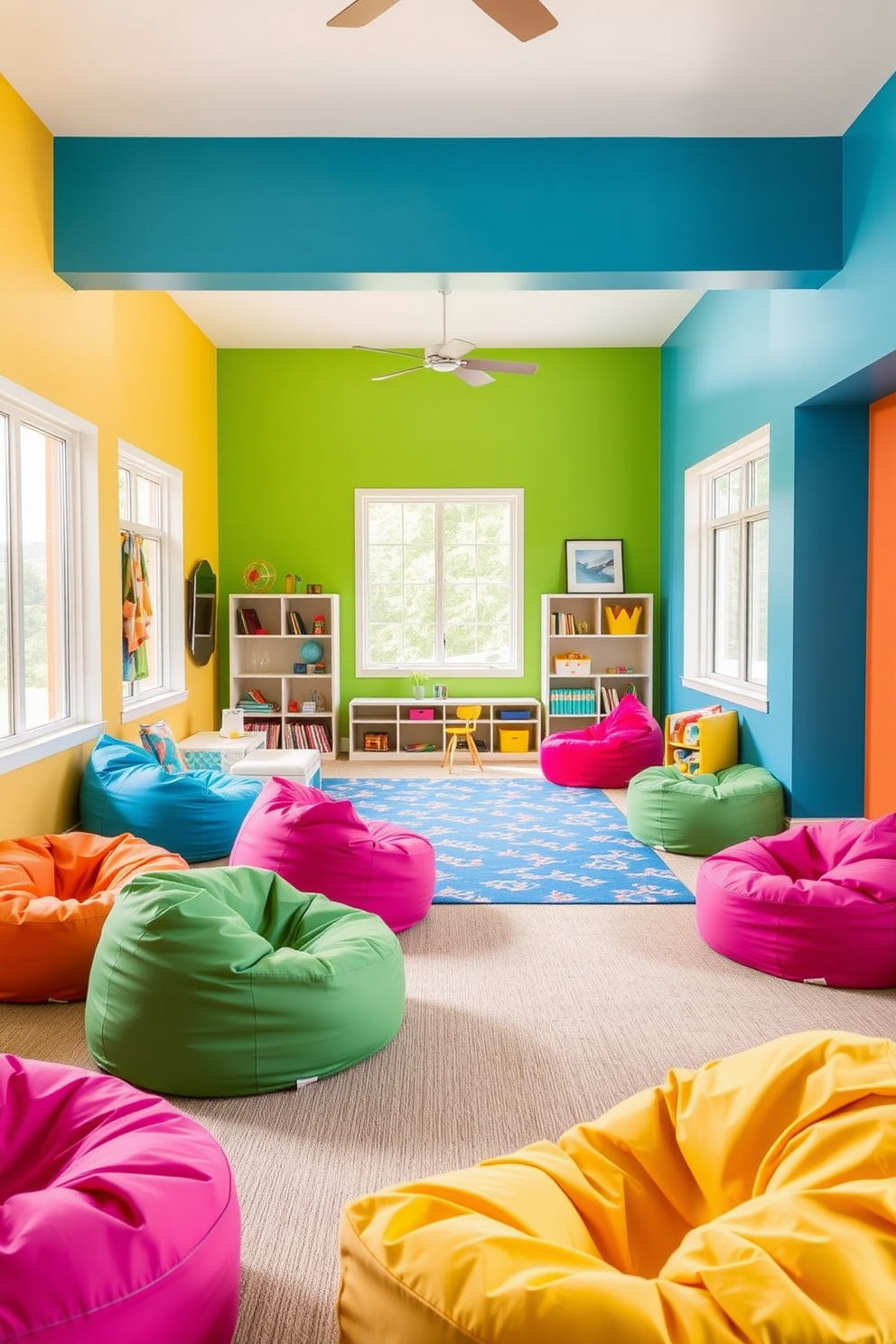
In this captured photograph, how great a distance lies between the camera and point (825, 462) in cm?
528

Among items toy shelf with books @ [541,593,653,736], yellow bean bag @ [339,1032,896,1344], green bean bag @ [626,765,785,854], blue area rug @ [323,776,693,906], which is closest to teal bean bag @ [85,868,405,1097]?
yellow bean bag @ [339,1032,896,1344]

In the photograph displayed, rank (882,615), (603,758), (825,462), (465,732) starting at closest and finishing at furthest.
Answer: (882,615)
(825,462)
(603,758)
(465,732)

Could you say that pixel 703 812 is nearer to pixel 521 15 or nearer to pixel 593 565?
pixel 521 15

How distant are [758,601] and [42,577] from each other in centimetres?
439

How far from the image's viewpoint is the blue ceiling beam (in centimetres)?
468

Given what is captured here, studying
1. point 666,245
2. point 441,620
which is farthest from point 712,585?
point 666,245

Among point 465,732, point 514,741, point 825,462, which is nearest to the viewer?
point 825,462

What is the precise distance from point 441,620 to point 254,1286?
7219 mm

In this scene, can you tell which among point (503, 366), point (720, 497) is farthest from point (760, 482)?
point (503, 366)

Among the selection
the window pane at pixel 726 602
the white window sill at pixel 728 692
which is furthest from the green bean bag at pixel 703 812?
the window pane at pixel 726 602

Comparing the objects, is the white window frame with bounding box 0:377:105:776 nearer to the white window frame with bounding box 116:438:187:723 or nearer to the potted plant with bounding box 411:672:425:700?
the white window frame with bounding box 116:438:187:723

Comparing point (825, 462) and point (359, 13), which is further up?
point (359, 13)

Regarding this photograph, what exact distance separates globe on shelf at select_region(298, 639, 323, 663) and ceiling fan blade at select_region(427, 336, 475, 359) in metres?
3.00

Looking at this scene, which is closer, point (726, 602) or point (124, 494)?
point (124, 494)
